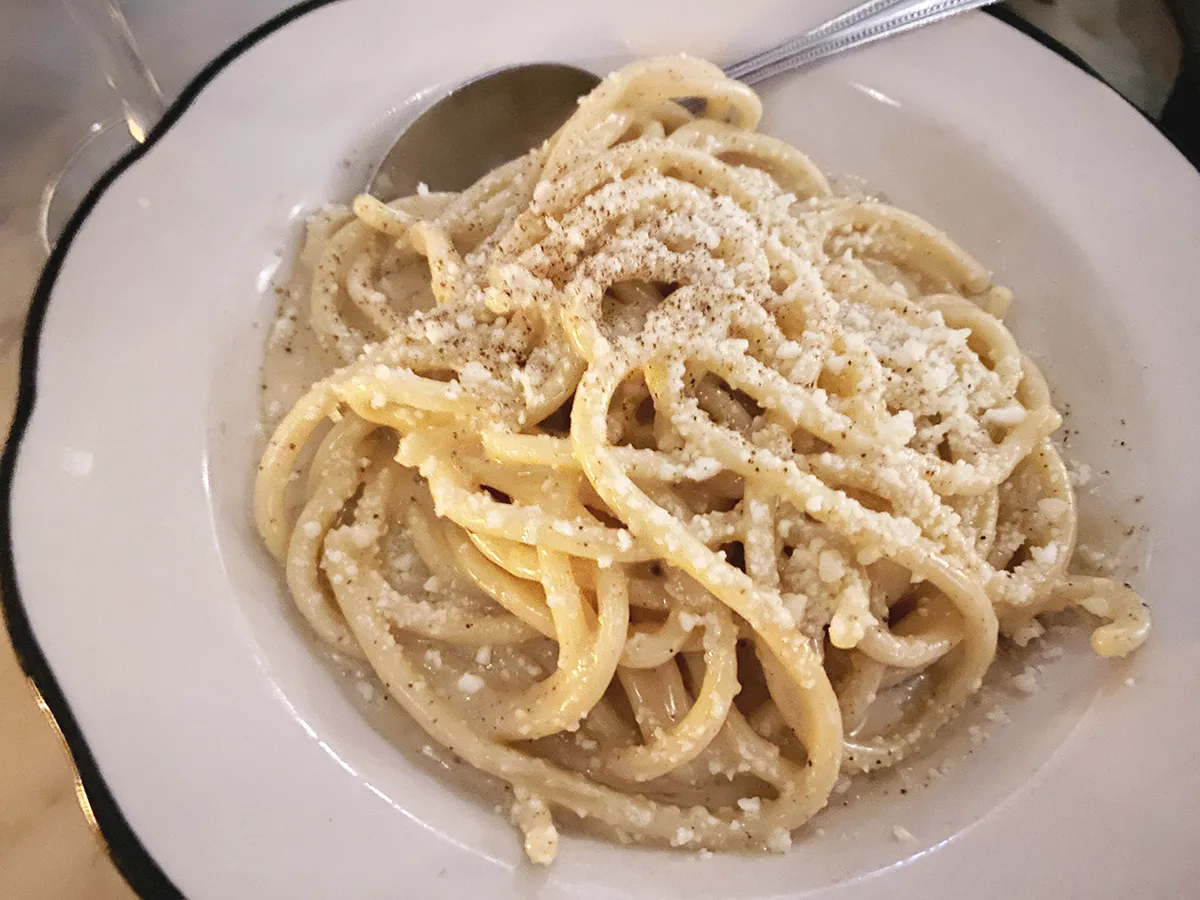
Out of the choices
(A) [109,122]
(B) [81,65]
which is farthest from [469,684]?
(B) [81,65]

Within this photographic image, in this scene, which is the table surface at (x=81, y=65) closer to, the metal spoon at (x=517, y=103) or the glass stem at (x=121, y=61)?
the glass stem at (x=121, y=61)

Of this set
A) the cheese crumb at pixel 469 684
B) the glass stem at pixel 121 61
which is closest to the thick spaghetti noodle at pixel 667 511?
the cheese crumb at pixel 469 684

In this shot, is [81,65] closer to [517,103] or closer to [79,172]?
[79,172]

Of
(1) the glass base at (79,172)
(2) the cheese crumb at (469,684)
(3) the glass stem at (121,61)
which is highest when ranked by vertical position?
(3) the glass stem at (121,61)

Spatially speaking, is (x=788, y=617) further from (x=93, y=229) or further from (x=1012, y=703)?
(x=93, y=229)

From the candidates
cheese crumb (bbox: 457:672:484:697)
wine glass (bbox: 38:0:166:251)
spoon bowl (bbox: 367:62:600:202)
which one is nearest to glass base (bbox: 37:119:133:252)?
wine glass (bbox: 38:0:166:251)

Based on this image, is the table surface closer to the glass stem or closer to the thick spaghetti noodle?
the glass stem
